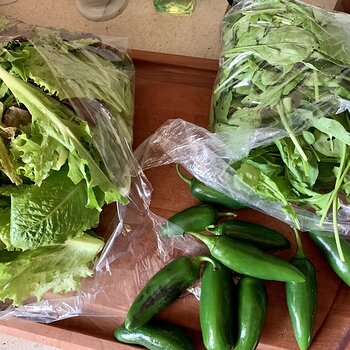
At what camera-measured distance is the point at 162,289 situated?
29.4 inches

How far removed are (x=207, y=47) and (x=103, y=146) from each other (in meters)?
0.34

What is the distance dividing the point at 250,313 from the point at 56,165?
0.32 m

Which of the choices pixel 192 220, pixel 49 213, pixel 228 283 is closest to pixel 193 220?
pixel 192 220

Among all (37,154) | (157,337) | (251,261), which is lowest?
(157,337)

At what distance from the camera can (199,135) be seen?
2.48 feet

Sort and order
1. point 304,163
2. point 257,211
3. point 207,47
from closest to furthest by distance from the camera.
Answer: point 304,163 < point 257,211 < point 207,47

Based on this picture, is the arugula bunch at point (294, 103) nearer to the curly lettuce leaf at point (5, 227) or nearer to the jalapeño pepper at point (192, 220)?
the jalapeño pepper at point (192, 220)

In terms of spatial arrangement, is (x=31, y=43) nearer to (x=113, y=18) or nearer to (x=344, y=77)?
(x=113, y=18)

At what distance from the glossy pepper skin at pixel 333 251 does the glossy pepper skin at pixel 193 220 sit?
15 cm

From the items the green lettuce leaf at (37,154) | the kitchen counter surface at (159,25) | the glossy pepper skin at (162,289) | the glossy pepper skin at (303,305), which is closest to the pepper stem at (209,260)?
the glossy pepper skin at (162,289)

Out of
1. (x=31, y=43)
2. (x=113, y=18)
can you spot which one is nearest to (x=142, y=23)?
(x=113, y=18)

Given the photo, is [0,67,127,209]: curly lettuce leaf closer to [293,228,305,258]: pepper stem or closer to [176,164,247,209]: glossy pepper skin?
[176,164,247,209]: glossy pepper skin

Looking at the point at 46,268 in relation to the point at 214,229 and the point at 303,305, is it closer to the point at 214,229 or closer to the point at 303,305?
the point at 214,229

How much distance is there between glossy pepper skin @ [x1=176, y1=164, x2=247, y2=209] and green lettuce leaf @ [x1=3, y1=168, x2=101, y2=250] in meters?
0.15
